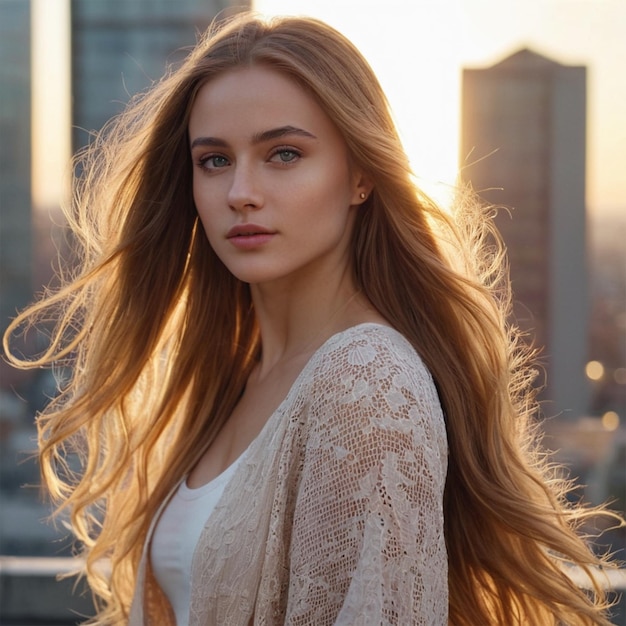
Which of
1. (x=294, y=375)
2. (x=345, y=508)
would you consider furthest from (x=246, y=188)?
(x=345, y=508)

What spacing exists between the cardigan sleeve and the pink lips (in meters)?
0.31

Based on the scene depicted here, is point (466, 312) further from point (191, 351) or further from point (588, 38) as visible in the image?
point (588, 38)

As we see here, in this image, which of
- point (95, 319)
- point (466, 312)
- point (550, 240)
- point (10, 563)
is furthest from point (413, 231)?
point (550, 240)

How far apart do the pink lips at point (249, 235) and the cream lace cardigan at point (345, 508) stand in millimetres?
226

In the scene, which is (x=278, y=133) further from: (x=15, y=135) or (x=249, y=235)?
(x=15, y=135)

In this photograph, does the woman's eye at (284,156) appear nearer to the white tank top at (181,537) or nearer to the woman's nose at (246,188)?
the woman's nose at (246,188)

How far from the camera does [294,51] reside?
1.62m

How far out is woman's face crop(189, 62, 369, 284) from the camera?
1571 millimetres

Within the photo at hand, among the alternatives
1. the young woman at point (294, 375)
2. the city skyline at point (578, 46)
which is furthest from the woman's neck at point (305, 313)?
the city skyline at point (578, 46)

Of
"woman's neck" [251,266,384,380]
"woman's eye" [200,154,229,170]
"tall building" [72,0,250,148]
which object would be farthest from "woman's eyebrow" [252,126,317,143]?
"tall building" [72,0,250,148]

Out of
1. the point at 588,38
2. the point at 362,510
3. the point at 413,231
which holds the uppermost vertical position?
the point at 588,38

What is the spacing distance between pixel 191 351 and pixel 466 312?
0.68 m

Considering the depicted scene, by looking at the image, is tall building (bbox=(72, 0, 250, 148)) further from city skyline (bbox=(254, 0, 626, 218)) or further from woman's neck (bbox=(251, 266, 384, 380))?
woman's neck (bbox=(251, 266, 384, 380))

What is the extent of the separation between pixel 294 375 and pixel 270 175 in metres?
0.34
